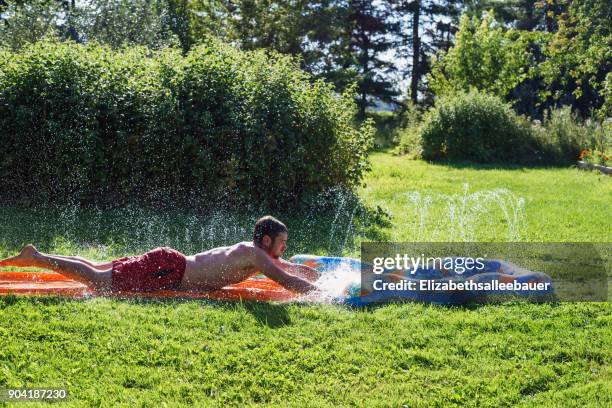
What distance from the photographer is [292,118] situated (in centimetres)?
938

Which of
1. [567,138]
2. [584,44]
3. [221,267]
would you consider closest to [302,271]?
[221,267]

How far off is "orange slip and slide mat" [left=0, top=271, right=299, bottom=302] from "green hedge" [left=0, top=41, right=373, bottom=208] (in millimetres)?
3458

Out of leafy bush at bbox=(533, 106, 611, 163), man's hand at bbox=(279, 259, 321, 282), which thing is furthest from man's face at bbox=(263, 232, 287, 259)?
leafy bush at bbox=(533, 106, 611, 163)

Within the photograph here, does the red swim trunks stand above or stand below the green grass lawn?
above

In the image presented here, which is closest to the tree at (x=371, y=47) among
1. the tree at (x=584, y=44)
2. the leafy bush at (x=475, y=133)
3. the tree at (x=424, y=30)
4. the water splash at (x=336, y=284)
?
the tree at (x=424, y=30)

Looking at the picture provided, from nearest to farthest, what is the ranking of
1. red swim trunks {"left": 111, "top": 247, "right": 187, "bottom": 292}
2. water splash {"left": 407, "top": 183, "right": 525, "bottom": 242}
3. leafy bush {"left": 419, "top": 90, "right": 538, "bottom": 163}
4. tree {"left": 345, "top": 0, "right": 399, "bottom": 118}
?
1. red swim trunks {"left": 111, "top": 247, "right": 187, "bottom": 292}
2. water splash {"left": 407, "top": 183, "right": 525, "bottom": 242}
3. leafy bush {"left": 419, "top": 90, "right": 538, "bottom": 163}
4. tree {"left": 345, "top": 0, "right": 399, "bottom": 118}

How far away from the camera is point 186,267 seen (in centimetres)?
561

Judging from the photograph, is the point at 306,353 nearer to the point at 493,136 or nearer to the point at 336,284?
the point at 336,284

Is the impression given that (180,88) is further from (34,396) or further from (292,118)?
(34,396)

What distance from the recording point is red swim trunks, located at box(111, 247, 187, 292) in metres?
5.53

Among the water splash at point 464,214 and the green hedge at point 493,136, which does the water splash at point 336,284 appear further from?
the green hedge at point 493,136

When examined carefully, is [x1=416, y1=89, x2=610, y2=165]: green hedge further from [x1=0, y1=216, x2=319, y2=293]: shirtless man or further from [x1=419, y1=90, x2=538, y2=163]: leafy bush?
[x1=0, y1=216, x2=319, y2=293]: shirtless man

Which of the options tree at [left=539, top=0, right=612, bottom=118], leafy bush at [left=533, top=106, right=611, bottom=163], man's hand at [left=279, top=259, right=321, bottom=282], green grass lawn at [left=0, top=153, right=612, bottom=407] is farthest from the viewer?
leafy bush at [left=533, top=106, right=611, bottom=163]

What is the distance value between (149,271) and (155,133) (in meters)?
4.12
